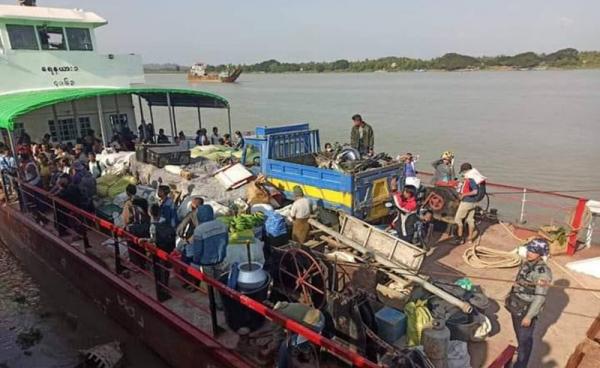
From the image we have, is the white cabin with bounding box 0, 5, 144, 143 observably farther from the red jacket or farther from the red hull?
the red jacket

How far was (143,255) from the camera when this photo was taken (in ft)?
20.6

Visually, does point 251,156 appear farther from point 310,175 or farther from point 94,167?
point 94,167

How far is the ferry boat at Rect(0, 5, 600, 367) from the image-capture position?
4.99 metres

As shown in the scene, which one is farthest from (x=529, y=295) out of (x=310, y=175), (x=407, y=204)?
(x=310, y=175)

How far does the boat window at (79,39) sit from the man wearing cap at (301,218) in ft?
39.9

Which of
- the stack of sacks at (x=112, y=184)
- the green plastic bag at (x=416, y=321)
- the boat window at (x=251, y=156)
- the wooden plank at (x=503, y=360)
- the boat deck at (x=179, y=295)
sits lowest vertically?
the boat deck at (x=179, y=295)

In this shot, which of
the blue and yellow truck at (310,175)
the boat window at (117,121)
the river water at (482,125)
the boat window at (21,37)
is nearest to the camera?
the blue and yellow truck at (310,175)

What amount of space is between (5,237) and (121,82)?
6.75 metres

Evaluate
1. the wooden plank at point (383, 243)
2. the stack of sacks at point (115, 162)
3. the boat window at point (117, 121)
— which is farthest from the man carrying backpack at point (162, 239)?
the boat window at point (117, 121)

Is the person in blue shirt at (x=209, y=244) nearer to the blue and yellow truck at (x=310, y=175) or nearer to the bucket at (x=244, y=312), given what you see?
the bucket at (x=244, y=312)

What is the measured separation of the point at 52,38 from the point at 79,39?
34.1 inches

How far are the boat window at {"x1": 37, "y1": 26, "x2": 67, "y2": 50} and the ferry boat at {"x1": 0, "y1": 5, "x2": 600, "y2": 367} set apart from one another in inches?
1.3

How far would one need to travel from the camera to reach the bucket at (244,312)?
5133 millimetres

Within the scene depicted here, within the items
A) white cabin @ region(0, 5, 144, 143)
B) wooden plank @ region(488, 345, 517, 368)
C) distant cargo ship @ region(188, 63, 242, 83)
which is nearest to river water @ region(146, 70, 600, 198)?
white cabin @ region(0, 5, 144, 143)
